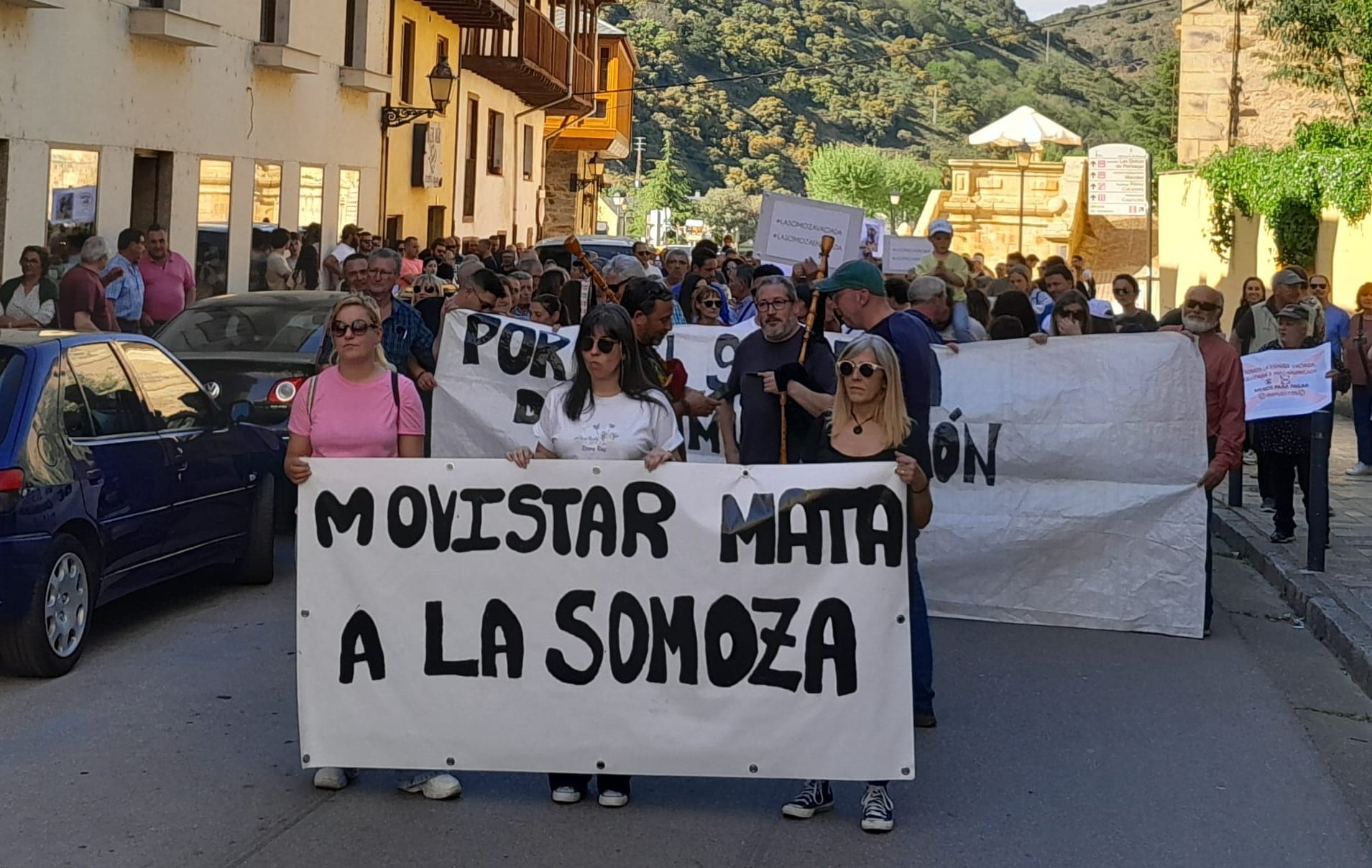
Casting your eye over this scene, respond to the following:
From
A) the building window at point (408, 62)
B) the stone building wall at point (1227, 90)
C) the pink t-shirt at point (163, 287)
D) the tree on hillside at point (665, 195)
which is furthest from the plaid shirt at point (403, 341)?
the tree on hillside at point (665, 195)

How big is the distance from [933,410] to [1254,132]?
2609cm

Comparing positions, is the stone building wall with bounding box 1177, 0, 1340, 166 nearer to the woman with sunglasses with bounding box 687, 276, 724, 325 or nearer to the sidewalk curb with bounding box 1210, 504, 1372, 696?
the sidewalk curb with bounding box 1210, 504, 1372, 696

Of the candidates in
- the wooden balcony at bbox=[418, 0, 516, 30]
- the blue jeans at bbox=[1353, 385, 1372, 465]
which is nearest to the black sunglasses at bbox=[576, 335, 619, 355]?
the blue jeans at bbox=[1353, 385, 1372, 465]

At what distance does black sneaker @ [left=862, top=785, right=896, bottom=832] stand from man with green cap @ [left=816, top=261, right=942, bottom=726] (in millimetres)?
1061

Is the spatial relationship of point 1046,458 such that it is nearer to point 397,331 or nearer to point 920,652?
point 920,652

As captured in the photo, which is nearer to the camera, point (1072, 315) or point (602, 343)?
point (602, 343)

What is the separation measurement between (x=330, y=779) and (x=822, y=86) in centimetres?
13053

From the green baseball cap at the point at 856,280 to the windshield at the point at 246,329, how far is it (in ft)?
16.9

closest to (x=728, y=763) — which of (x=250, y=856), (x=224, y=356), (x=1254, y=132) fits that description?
(x=250, y=856)

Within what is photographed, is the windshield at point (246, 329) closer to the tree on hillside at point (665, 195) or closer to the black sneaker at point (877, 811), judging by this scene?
the black sneaker at point (877, 811)

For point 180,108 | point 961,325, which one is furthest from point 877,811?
point 180,108

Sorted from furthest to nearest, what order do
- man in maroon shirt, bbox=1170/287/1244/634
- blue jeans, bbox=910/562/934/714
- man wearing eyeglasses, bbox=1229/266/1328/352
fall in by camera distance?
man wearing eyeglasses, bbox=1229/266/1328/352
man in maroon shirt, bbox=1170/287/1244/634
blue jeans, bbox=910/562/934/714

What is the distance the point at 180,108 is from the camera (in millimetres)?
19781

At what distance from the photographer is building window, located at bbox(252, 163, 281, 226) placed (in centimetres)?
2262
